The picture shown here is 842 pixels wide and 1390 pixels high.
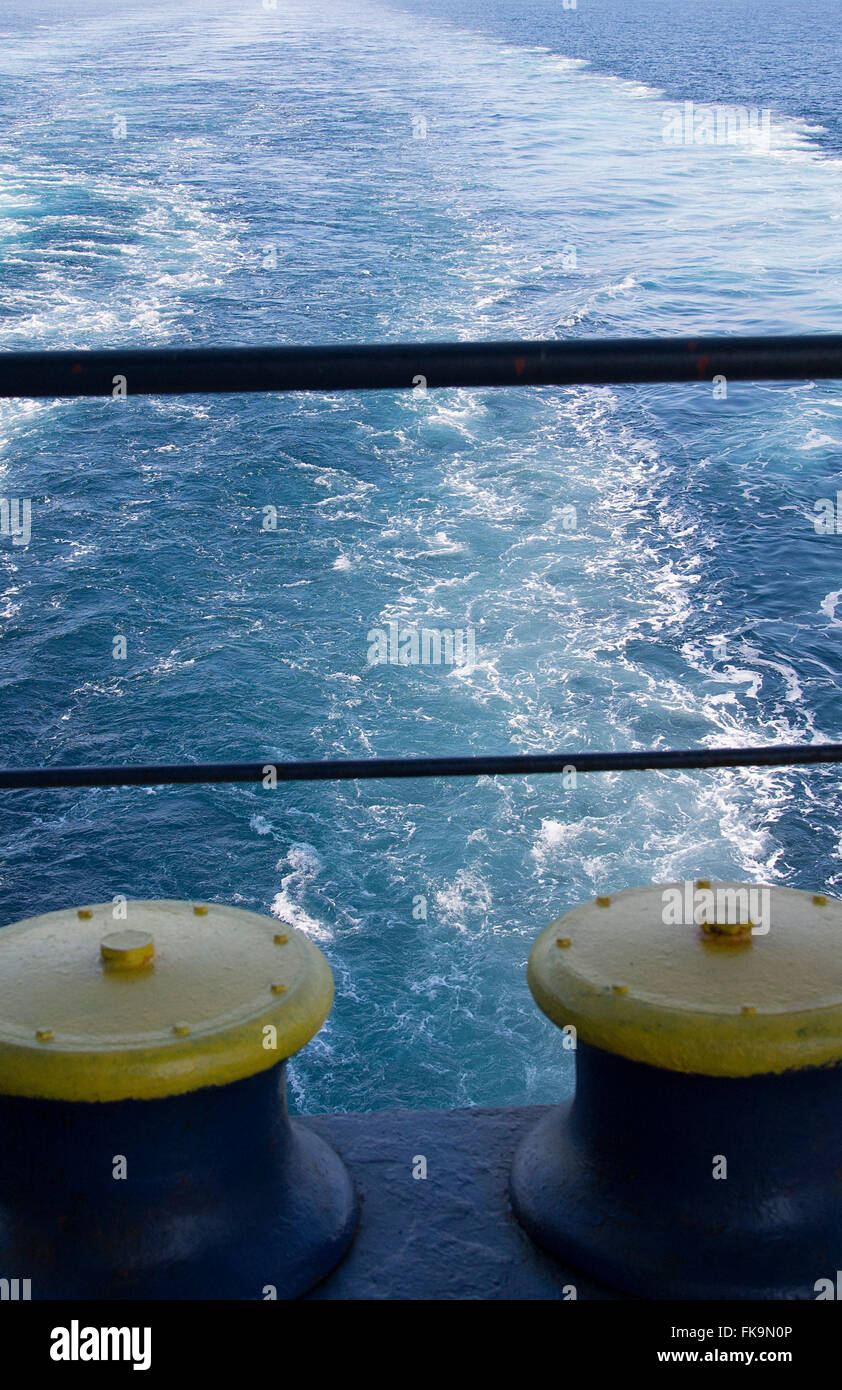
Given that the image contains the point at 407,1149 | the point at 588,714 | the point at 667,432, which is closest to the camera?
the point at 407,1149

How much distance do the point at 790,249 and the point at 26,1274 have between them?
47137 millimetres

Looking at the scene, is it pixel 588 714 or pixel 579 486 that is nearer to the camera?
pixel 588 714

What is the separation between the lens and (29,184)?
1886 inches

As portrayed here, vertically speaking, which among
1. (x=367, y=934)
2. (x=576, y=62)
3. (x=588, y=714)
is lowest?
(x=367, y=934)

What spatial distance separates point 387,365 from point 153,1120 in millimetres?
1008

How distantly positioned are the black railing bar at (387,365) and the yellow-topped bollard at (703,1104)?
0.85 m

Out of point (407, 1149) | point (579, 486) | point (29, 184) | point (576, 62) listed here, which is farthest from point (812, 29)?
point (407, 1149)

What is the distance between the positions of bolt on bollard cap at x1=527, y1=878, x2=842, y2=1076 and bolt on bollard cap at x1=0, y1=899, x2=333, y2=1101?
0.35 metres

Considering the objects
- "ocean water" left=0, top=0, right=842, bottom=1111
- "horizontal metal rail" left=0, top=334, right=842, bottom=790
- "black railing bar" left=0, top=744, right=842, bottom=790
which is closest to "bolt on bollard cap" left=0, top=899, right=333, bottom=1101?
"black railing bar" left=0, top=744, right=842, bottom=790

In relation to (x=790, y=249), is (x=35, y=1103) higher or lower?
higher

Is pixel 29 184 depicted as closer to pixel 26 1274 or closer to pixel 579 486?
pixel 579 486

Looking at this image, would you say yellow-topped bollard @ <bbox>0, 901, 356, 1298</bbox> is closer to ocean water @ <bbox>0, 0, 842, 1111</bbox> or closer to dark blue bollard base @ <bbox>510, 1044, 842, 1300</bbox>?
dark blue bollard base @ <bbox>510, 1044, 842, 1300</bbox>

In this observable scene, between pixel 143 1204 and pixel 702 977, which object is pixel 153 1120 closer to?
pixel 143 1204

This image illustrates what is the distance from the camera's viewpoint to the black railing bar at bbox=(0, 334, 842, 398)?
51.4 inches
